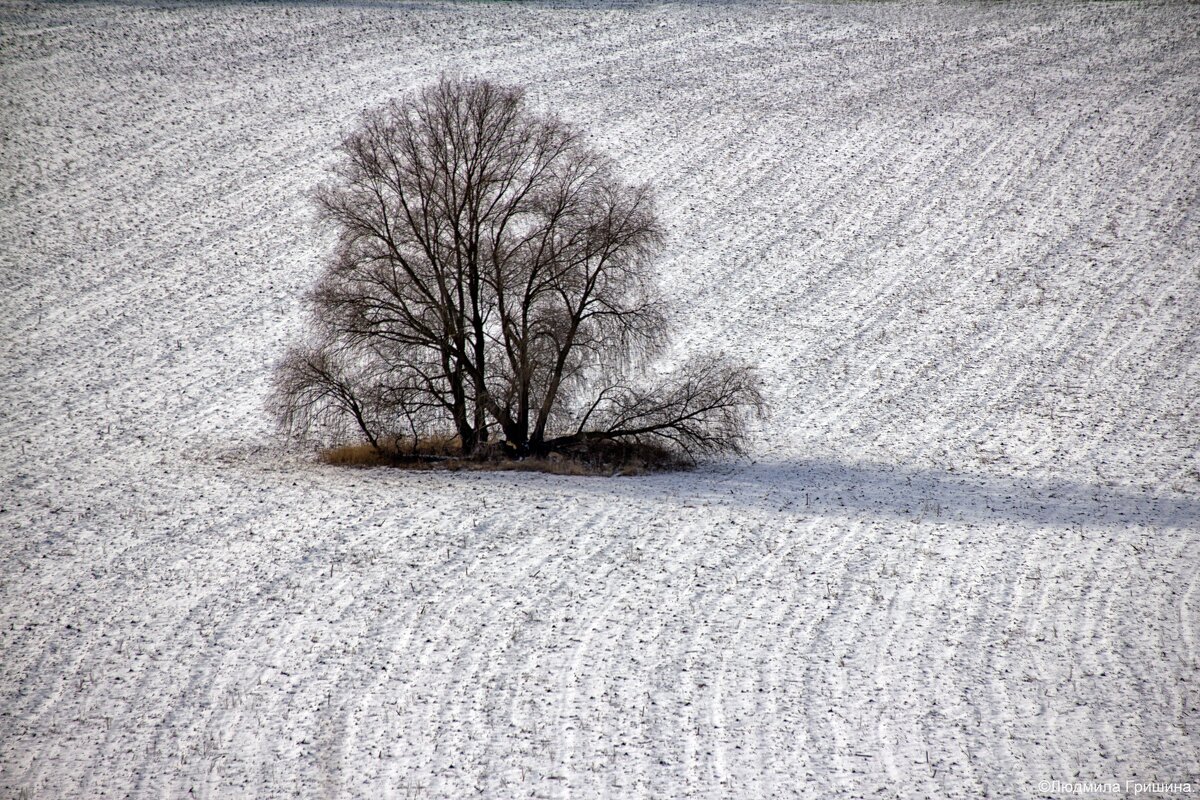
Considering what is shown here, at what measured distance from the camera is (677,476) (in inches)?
848

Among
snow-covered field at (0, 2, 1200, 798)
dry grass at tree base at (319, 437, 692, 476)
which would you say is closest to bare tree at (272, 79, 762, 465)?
dry grass at tree base at (319, 437, 692, 476)

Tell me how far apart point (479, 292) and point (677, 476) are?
18.4 feet

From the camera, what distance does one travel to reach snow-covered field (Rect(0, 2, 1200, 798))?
38.0 ft

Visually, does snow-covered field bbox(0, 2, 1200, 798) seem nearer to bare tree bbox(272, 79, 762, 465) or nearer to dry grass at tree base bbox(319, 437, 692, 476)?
dry grass at tree base bbox(319, 437, 692, 476)

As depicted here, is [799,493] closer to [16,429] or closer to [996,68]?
[16,429]

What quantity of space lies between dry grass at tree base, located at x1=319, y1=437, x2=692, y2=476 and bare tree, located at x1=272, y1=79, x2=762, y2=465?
270 mm

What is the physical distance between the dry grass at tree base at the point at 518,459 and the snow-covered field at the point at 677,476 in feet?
2.46

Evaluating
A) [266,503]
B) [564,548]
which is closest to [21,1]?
[266,503]

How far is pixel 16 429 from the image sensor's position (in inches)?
890

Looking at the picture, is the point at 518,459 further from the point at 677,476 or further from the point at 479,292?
the point at 479,292

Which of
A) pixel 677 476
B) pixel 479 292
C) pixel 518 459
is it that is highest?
pixel 479 292

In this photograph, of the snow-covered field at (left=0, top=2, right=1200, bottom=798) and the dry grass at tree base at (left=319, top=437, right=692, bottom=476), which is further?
the dry grass at tree base at (left=319, top=437, right=692, bottom=476)

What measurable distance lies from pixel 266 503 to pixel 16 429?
7.90 metres

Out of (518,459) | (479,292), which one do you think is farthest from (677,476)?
(479,292)
